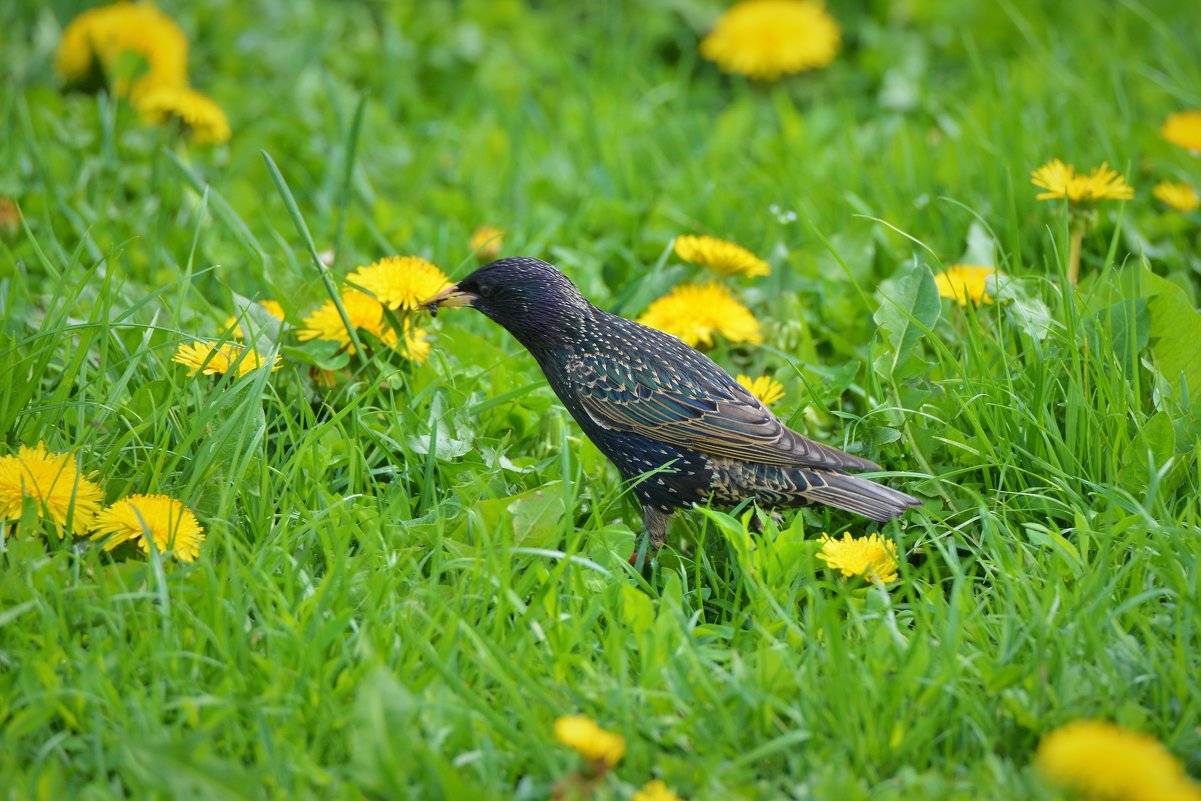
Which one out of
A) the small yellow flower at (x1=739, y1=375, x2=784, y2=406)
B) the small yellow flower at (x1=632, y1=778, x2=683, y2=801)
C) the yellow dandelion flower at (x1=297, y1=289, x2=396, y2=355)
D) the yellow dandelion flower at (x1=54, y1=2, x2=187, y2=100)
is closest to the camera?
the small yellow flower at (x1=632, y1=778, x2=683, y2=801)

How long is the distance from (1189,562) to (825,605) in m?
0.92

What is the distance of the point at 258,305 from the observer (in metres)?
3.83

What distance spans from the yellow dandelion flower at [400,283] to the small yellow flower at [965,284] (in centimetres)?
161

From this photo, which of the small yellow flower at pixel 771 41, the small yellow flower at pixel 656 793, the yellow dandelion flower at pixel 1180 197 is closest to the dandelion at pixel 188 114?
the small yellow flower at pixel 771 41

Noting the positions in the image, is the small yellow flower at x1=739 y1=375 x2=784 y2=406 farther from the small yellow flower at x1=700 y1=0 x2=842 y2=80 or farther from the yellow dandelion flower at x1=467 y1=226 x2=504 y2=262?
the small yellow flower at x1=700 y1=0 x2=842 y2=80

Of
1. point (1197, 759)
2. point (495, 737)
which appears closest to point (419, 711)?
point (495, 737)

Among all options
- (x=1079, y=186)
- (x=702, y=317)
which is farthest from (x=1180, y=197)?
(x=702, y=317)

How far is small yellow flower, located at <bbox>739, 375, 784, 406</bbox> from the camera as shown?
12.8 ft

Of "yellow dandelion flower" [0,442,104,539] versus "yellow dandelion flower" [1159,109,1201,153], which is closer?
"yellow dandelion flower" [0,442,104,539]

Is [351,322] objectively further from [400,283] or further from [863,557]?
[863,557]

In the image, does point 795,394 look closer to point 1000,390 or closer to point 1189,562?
point 1000,390

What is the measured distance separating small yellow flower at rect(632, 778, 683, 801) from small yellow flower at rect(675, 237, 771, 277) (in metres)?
2.14

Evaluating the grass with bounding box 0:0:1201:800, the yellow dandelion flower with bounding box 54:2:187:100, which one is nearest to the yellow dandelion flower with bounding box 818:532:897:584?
the grass with bounding box 0:0:1201:800

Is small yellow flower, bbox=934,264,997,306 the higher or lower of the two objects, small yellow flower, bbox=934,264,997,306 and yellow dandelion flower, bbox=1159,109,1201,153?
the lower
